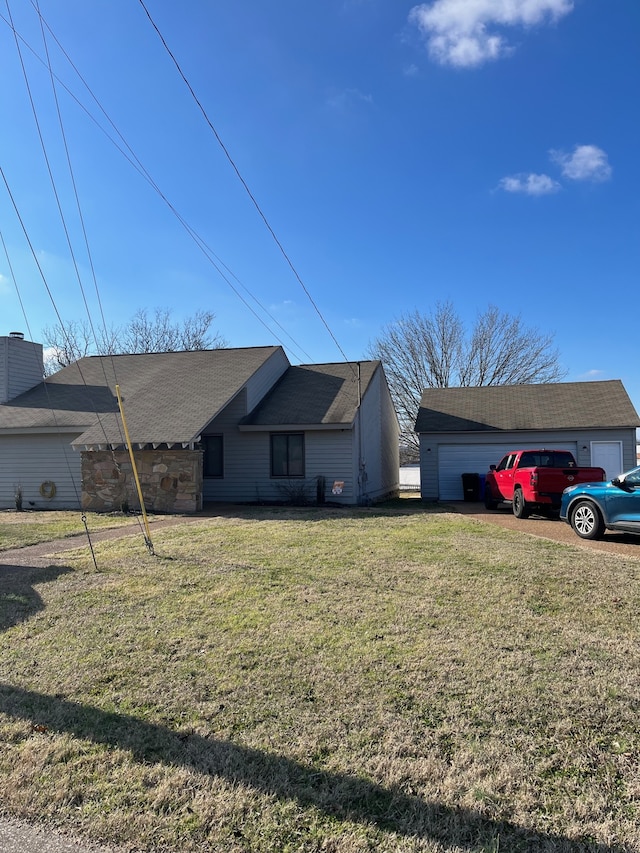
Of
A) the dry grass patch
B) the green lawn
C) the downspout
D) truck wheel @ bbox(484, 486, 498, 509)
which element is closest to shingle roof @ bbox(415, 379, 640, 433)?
the downspout

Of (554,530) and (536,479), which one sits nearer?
(554,530)

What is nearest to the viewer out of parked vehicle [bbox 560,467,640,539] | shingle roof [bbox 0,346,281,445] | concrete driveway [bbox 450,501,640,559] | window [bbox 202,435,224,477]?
concrete driveway [bbox 450,501,640,559]

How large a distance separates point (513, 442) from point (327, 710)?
59.0ft

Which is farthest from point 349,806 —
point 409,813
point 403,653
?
point 403,653

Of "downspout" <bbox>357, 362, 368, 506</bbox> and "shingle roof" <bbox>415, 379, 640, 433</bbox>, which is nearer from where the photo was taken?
"downspout" <bbox>357, 362, 368, 506</bbox>

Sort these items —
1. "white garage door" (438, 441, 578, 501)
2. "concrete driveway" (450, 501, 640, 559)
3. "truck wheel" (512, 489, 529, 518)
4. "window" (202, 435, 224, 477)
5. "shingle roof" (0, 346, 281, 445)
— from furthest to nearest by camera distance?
1. "white garage door" (438, 441, 578, 501)
2. "window" (202, 435, 224, 477)
3. "shingle roof" (0, 346, 281, 445)
4. "truck wheel" (512, 489, 529, 518)
5. "concrete driveway" (450, 501, 640, 559)

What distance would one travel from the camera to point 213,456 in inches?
719

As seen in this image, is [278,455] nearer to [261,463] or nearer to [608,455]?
[261,463]

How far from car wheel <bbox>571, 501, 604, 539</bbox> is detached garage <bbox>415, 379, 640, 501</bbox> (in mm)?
9954

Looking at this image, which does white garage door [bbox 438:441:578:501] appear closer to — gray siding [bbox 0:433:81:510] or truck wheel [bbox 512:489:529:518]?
truck wheel [bbox 512:489:529:518]

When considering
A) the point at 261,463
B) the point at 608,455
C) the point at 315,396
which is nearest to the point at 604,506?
the point at 261,463

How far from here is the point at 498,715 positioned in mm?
3393

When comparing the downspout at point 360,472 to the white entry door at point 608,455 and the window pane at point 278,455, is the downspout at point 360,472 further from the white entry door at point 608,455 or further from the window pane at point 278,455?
the white entry door at point 608,455

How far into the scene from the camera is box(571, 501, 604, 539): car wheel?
32.2ft
